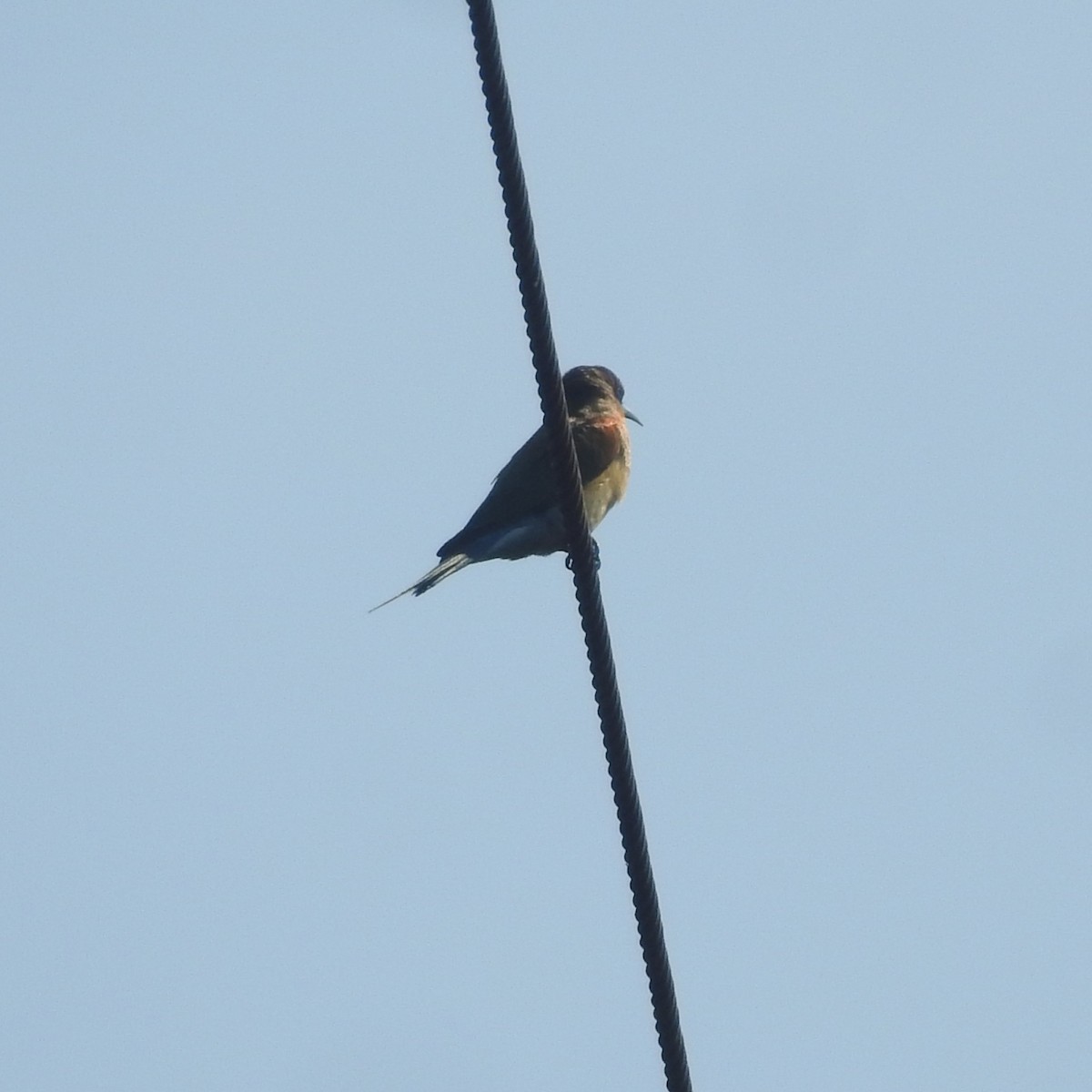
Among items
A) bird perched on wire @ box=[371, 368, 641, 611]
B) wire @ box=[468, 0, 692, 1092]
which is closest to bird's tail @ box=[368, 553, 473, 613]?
bird perched on wire @ box=[371, 368, 641, 611]

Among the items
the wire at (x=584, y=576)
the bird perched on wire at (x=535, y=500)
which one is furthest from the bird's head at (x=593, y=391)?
the wire at (x=584, y=576)

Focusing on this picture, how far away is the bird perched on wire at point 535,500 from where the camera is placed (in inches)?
283

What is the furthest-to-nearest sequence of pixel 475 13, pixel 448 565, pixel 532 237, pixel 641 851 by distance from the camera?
pixel 448 565
pixel 641 851
pixel 532 237
pixel 475 13

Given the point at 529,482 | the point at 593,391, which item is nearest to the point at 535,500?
the point at 529,482

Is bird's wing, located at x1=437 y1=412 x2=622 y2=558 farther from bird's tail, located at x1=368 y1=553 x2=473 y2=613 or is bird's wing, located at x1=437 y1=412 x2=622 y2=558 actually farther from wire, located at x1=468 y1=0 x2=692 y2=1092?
wire, located at x1=468 y1=0 x2=692 y2=1092

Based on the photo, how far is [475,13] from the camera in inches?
146

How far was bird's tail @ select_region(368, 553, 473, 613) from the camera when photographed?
693cm

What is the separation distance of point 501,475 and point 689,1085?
3587 millimetres

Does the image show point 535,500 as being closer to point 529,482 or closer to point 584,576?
point 529,482

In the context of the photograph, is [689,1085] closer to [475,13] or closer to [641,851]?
[641,851]

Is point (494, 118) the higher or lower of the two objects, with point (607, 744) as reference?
higher

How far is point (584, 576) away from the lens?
4520mm

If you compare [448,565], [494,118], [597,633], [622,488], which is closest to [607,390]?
[622,488]

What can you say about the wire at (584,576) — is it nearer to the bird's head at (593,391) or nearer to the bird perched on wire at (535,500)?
the bird perched on wire at (535,500)
